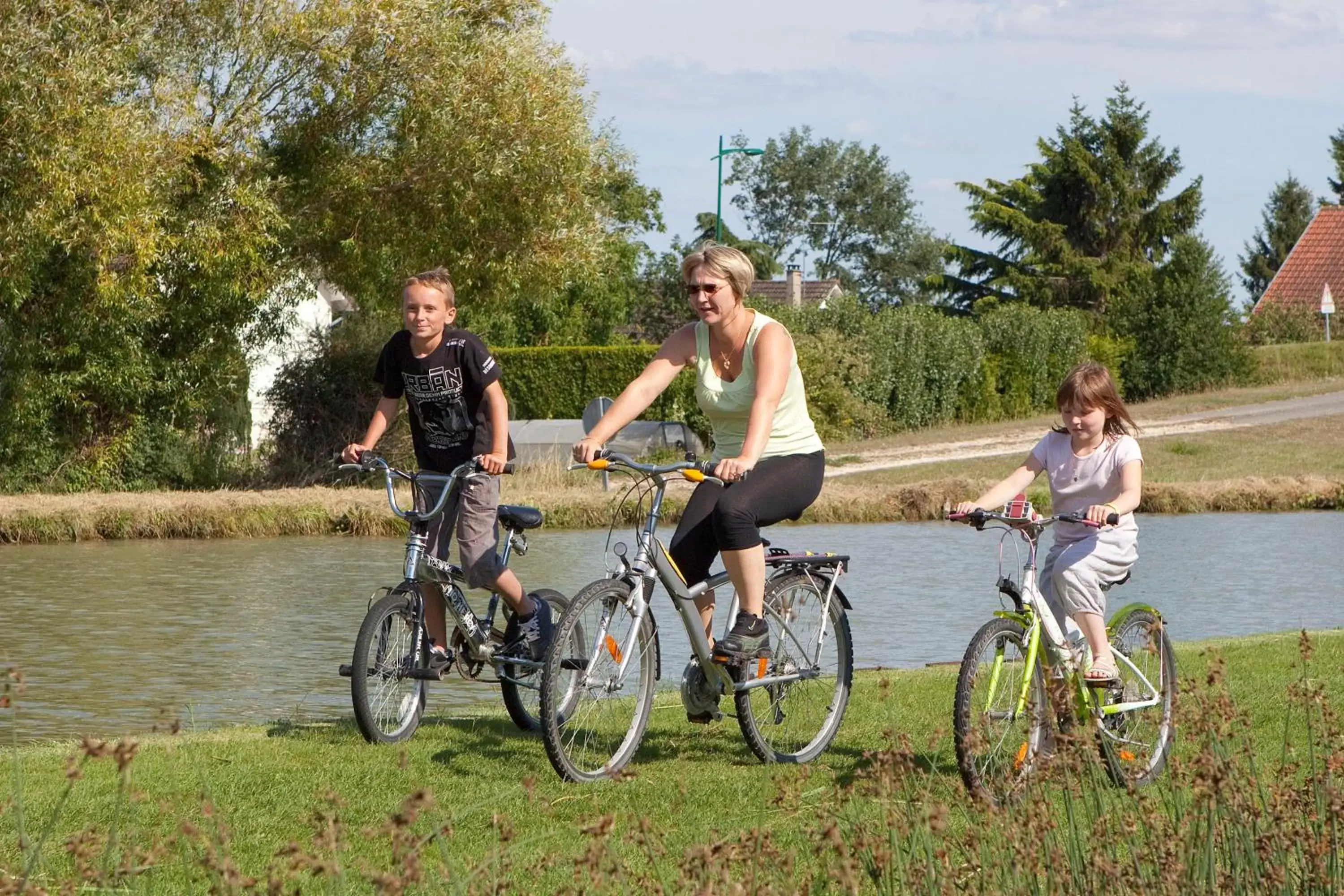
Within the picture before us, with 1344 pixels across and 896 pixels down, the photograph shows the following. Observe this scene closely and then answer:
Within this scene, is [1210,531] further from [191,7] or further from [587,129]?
[191,7]

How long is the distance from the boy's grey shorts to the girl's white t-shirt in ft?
7.16

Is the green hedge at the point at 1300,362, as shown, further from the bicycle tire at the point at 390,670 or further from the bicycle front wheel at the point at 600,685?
the bicycle front wheel at the point at 600,685

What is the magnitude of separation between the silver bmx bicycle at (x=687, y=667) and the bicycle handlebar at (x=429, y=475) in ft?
2.42

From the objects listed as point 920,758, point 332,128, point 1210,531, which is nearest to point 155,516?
point 332,128

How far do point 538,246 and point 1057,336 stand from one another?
19546mm

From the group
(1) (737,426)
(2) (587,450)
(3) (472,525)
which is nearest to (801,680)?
(1) (737,426)

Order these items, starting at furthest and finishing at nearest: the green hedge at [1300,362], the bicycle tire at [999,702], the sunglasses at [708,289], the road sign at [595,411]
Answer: the green hedge at [1300,362] < the road sign at [595,411] < the sunglasses at [708,289] < the bicycle tire at [999,702]

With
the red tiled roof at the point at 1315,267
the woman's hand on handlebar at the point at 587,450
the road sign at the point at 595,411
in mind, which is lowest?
the woman's hand on handlebar at the point at 587,450

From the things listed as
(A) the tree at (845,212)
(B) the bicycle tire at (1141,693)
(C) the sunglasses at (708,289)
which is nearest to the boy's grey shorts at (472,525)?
(C) the sunglasses at (708,289)

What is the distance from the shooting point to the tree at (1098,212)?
5719cm

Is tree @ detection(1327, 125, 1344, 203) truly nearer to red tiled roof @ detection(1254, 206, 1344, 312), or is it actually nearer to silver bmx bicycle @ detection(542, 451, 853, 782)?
red tiled roof @ detection(1254, 206, 1344, 312)

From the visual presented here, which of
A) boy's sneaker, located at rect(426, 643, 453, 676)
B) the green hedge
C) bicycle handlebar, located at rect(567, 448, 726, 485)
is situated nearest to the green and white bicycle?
bicycle handlebar, located at rect(567, 448, 726, 485)

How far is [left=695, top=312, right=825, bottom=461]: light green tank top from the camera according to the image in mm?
6391

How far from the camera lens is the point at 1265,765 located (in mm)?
6156
